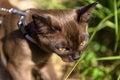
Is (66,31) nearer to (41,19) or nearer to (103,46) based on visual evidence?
(41,19)

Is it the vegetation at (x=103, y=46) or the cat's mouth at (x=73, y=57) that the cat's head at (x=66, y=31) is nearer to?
the cat's mouth at (x=73, y=57)

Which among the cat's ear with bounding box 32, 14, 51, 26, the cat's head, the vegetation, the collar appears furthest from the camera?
the vegetation

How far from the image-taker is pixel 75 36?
2.15m

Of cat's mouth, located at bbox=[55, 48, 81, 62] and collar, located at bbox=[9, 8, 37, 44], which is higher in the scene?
collar, located at bbox=[9, 8, 37, 44]

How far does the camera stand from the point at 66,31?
2.14 m

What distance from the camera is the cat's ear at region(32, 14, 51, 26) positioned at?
2.01 meters

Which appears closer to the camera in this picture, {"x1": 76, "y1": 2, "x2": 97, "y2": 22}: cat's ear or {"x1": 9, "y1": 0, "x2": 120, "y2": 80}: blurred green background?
{"x1": 76, "y1": 2, "x2": 97, "y2": 22}: cat's ear

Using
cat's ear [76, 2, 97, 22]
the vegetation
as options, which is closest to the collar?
cat's ear [76, 2, 97, 22]

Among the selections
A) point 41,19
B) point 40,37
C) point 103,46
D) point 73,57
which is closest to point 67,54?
point 73,57

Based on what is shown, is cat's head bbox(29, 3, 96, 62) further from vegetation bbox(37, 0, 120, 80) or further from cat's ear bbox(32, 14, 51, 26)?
vegetation bbox(37, 0, 120, 80)

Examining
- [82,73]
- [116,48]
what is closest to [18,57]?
[82,73]

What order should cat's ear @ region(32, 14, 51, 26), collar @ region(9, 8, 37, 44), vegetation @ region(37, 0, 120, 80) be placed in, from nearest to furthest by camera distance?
cat's ear @ region(32, 14, 51, 26) → collar @ region(9, 8, 37, 44) → vegetation @ region(37, 0, 120, 80)

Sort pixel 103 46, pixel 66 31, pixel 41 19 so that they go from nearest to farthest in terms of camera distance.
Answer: pixel 41 19, pixel 66 31, pixel 103 46

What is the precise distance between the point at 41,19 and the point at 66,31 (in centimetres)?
17
